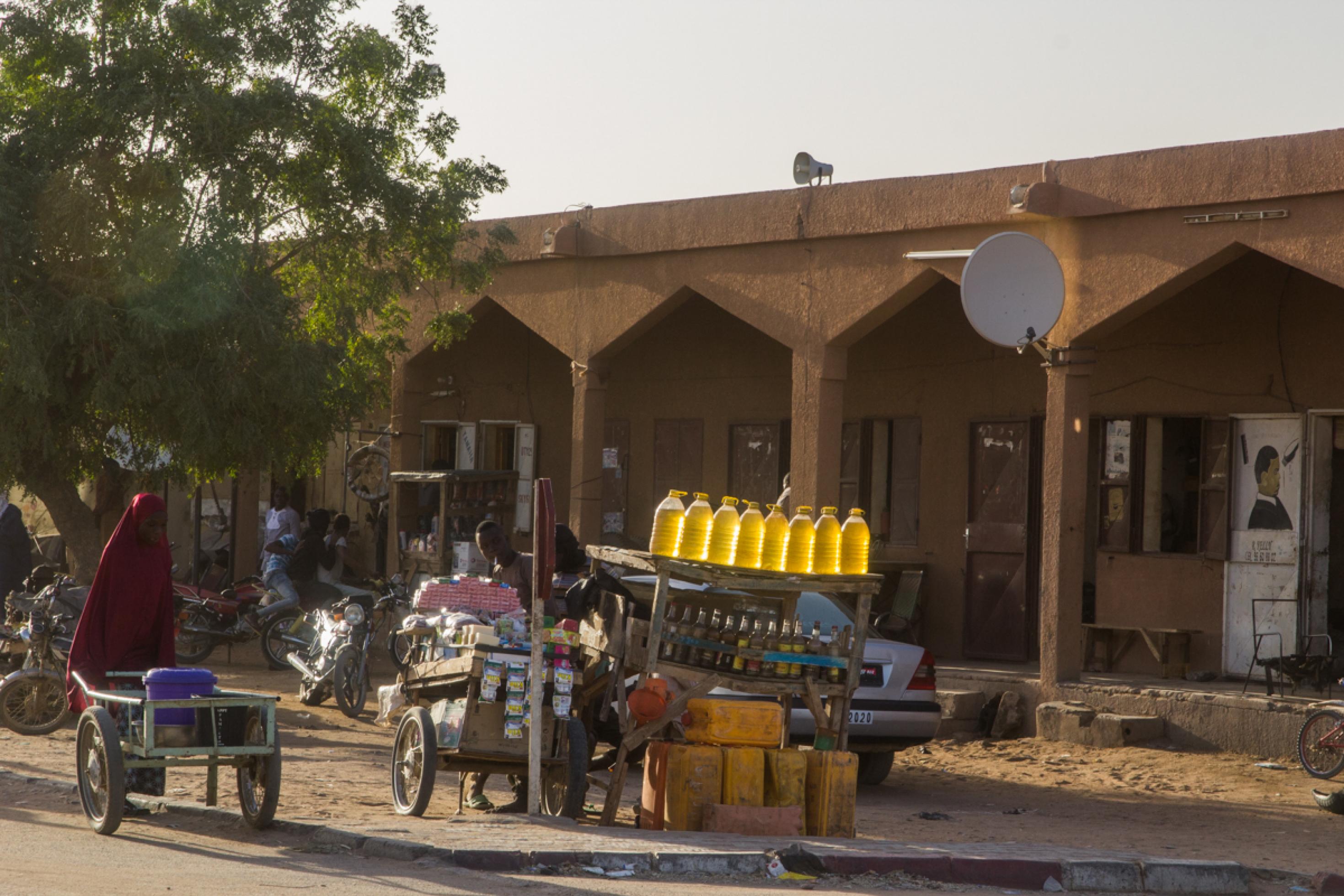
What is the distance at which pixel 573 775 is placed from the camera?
7.45 meters

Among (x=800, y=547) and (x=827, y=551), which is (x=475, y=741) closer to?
(x=800, y=547)

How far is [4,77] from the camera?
11977 millimetres

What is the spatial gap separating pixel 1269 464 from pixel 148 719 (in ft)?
30.1

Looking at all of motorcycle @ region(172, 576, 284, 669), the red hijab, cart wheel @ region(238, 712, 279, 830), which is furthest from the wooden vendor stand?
motorcycle @ region(172, 576, 284, 669)

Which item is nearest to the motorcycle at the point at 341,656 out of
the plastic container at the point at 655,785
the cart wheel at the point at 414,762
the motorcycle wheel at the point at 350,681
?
the motorcycle wheel at the point at 350,681

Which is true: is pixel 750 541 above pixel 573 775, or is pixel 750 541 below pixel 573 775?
above

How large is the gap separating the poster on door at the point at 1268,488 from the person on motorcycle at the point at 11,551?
10.9m

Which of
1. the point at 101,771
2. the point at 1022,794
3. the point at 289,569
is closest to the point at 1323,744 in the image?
the point at 1022,794

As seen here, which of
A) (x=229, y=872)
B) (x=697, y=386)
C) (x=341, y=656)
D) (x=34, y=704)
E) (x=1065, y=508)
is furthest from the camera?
(x=697, y=386)

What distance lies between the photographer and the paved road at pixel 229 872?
573 centimetres

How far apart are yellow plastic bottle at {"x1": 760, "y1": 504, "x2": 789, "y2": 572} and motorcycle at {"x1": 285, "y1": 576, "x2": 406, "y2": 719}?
17.3ft

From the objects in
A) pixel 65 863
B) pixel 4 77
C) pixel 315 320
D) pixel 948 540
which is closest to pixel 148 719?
pixel 65 863

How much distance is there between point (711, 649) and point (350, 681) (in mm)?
5447

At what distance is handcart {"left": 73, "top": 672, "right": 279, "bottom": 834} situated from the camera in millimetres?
6758
